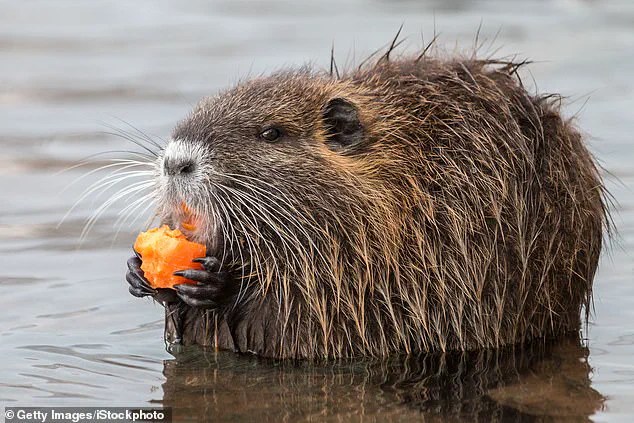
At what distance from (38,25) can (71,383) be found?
7.29 metres

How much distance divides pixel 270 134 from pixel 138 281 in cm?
84

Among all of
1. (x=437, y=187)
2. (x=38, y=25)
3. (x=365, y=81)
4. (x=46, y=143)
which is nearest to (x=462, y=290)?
(x=437, y=187)

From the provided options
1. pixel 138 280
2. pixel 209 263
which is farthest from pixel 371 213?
pixel 138 280

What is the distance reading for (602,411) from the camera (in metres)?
5.85

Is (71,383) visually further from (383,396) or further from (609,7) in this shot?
(609,7)

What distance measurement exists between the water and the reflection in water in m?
0.01

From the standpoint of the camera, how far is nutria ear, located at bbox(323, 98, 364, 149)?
6.38m

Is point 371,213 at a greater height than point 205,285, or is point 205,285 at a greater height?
point 371,213

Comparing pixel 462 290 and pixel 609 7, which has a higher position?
pixel 609 7

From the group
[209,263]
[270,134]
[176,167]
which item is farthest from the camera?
[270,134]

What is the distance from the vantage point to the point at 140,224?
860cm

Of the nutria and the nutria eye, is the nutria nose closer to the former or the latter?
the nutria

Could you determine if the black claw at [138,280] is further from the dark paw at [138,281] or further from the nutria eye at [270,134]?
the nutria eye at [270,134]

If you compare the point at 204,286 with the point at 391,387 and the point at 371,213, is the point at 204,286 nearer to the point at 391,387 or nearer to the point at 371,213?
the point at 371,213
